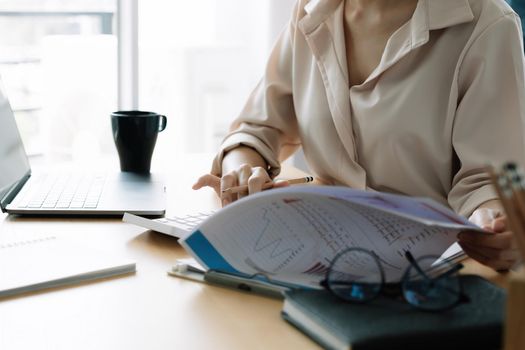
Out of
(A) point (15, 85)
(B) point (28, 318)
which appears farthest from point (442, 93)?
(A) point (15, 85)

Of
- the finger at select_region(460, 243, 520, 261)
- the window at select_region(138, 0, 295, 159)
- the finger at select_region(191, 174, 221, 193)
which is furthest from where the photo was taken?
the window at select_region(138, 0, 295, 159)

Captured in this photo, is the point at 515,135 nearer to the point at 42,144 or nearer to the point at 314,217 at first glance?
the point at 314,217

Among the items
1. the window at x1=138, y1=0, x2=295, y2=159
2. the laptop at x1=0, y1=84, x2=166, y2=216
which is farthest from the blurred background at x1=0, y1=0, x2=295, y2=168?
the laptop at x1=0, y1=84, x2=166, y2=216

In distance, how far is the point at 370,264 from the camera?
0.89m

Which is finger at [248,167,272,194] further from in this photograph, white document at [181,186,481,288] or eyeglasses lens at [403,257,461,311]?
eyeglasses lens at [403,257,461,311]

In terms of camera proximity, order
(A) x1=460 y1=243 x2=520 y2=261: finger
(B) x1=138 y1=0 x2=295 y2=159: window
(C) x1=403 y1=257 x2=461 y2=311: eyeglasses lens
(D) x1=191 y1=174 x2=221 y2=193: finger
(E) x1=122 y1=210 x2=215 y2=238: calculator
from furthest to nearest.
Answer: (B) x1=138 y1=0 x2=295 y2=159: window, (D) x1=191 y1=174 x2=221 y2=193: finger, (E) x1=122 y1=210 x2=215 y2=238: calculator, (A) x1=460 y1=243 x2=520 y2=261: finger, (C) x1=403 y1=257 x2=461 y2=311: eyeglasses lens

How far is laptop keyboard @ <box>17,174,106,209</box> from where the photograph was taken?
1.32m

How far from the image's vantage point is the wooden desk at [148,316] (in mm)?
796

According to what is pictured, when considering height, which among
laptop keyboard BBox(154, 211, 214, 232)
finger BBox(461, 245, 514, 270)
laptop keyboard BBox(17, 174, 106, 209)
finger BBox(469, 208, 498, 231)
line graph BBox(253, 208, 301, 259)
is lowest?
laptop keyboard BBox(17, 174, 106, 209)

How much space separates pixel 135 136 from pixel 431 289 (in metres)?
0.92

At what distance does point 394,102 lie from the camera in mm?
1392

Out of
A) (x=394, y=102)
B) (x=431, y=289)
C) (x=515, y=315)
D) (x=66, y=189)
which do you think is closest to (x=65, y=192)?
(x=66, y=189)

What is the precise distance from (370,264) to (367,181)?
61 cm

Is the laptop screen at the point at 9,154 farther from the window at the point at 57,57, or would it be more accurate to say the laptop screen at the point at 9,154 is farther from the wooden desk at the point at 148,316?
the window at the point at 57,57
